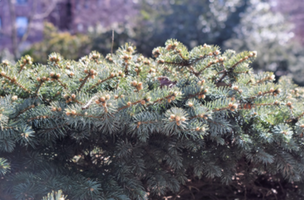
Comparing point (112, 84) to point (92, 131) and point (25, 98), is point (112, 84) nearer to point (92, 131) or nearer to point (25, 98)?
point (92, 131)

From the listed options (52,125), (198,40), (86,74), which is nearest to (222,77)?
(86,74)

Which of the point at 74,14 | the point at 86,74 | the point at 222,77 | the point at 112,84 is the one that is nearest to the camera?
the point at 86,74

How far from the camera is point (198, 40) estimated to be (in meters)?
7.20

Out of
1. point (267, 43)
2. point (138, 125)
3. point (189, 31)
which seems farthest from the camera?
point (189, 31)

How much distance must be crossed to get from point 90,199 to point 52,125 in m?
0.31

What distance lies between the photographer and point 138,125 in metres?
0.96

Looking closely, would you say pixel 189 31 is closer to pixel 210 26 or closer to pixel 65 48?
pixel 210 26

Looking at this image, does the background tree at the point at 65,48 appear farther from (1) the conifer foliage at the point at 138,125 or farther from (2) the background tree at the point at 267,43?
(1) the conifer foliage at the point at 138,125

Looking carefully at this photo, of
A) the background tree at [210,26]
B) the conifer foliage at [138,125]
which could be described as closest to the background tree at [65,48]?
the background tree at [210,26]

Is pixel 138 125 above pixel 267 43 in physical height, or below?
below

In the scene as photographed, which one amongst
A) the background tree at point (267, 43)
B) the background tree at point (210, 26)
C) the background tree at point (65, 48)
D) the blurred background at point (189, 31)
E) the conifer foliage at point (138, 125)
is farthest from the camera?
the background tree at point (210, 26)

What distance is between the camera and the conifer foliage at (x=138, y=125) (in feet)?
3.14

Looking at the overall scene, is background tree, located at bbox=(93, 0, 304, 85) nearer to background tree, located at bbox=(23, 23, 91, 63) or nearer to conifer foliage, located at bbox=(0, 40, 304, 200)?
background tree, located at bbox=(23, 23, 91, 63)

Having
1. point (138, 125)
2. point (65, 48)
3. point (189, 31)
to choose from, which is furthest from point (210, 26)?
Result: point (138, 125)
